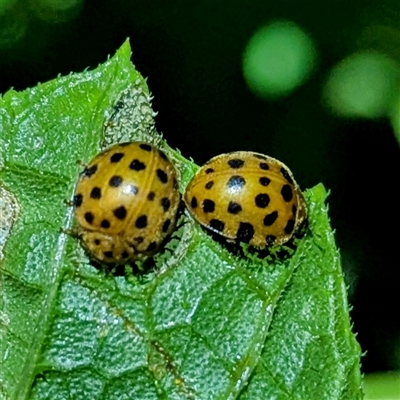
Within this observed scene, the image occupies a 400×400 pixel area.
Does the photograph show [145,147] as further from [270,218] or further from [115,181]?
[270,218]

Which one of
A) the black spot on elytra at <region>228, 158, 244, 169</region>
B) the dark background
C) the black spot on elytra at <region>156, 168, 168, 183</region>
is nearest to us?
the black spot on elytra at <region>156, 168, 168, 183</region>

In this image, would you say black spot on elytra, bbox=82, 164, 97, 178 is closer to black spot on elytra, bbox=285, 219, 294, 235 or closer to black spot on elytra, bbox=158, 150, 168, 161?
black spot on elytra, bbox=158, 150, 168, 161

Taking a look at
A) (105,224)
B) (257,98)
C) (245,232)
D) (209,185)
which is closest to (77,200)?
(105,224)

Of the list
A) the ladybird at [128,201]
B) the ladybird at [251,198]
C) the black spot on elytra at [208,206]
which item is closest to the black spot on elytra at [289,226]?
the ladybird at [251,198]

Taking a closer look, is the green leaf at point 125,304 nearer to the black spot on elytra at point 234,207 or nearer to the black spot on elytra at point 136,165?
the black spot on elytra at point 136,165

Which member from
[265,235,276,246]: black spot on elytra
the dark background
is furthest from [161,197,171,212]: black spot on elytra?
the dark background

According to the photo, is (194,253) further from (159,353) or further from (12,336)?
(12,336)

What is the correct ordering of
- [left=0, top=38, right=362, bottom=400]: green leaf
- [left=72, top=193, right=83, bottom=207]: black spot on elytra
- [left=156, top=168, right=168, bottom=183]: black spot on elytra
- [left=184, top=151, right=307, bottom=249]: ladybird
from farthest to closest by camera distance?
[left=184, top=151, right=307, bottom=249]: ladybird < [left=156, top=168, right=168, bottom=183]: black spot on elytra < [left=72, top=193, right=83, bottom=207]: black spot on elytra < [left=0, top=38, right=362, bottom=400]: green leaf
